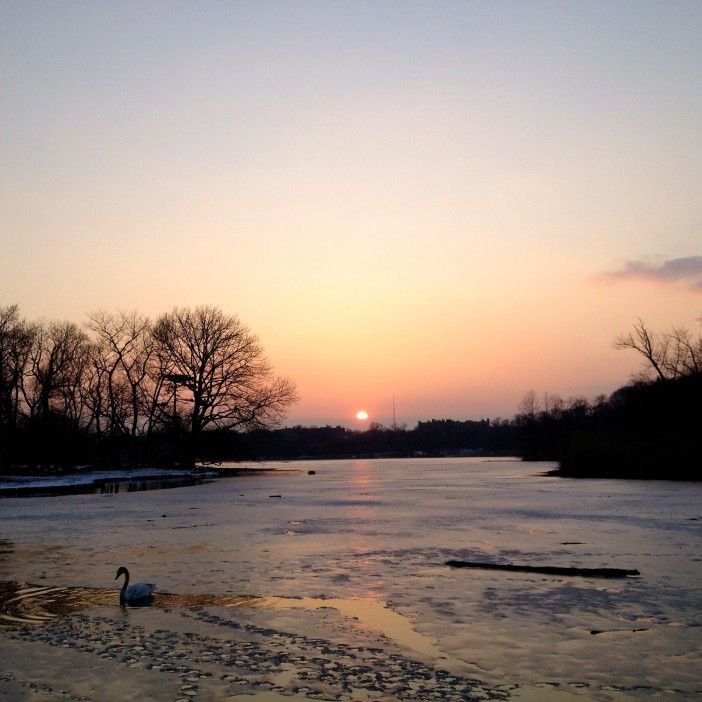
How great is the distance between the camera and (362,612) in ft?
30.2

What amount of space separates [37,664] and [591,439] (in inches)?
1606

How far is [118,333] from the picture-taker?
6625 centimetres

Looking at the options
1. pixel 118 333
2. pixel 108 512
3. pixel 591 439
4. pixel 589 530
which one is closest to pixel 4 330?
pixel 118 333

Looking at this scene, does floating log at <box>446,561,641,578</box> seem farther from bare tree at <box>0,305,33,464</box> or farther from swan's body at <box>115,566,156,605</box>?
bare tree at <box>0,305,33,464</box>

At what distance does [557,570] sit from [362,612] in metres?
3.82

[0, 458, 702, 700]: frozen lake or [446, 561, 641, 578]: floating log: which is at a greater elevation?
[446, 561, 641, 578]: floating log

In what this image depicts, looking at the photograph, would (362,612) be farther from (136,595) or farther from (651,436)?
(651,436)

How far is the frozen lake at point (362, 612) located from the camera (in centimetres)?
649

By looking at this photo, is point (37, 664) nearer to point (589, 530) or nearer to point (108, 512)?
point (589, 530)

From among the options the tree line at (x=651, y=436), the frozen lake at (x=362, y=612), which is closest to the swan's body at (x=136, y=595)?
the frozen lake at (x=362, y=612)

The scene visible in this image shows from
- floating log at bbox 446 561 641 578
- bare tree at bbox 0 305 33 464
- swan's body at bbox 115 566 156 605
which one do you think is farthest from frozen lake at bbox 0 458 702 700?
bare tree at bbox 0 305 33 464

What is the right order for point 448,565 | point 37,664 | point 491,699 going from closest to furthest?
point 491,699, point 37,664, point 448,565

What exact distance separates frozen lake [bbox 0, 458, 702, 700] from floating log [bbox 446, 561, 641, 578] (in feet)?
0.96

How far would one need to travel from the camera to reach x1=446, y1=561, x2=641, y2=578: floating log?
439 inches
